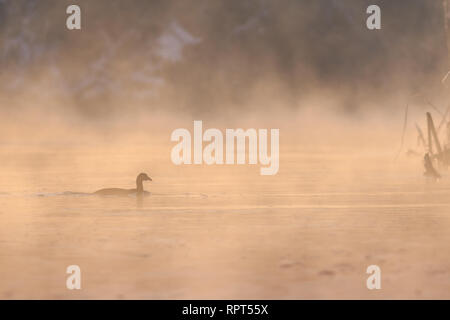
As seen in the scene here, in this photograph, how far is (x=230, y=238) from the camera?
17.5m

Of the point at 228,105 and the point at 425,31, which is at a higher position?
the point at 425,31

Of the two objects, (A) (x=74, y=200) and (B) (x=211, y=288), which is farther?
(A) (x=74, y=200)

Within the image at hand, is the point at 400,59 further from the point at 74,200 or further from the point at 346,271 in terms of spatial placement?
the point at 346,271

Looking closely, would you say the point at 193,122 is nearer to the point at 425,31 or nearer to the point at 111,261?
the point at 425,31

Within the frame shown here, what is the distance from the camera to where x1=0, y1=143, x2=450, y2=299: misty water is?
12.9m

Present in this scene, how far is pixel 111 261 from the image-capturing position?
48.8 ft

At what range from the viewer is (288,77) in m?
125

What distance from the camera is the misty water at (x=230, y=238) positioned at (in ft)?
42.4

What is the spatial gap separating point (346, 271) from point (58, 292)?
168 inches

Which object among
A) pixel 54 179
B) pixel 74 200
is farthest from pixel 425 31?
pixel 74 200
